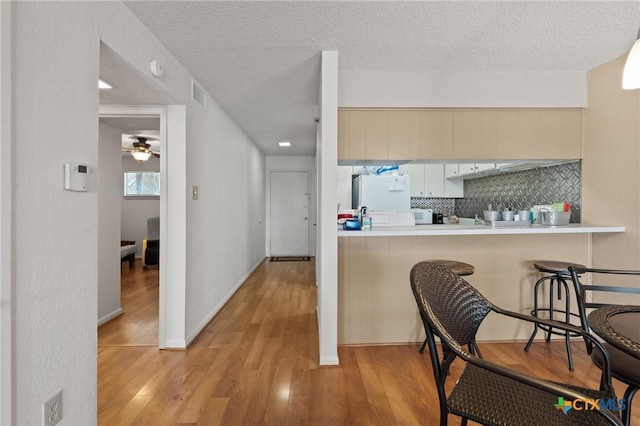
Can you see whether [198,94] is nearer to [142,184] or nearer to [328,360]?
[328,360]

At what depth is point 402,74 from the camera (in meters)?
2.76

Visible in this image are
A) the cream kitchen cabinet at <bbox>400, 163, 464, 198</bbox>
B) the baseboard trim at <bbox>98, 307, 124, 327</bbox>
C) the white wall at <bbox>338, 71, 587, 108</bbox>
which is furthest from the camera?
the cream kitchen cabinet at <bbox>400, 163, 464, 198</bbox>

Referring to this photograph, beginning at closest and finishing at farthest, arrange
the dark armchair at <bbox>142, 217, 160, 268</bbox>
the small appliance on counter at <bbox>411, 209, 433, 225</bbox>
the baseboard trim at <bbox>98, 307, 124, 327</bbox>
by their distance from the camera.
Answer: the baseboard trim at <bbox>98, 307, 124, 327</bbox> → the small appliance on counter at <bbox>411, 209, 433, 225</bbox> → the dark armchair at <bbox>142, 217, 160, 268</bbox>

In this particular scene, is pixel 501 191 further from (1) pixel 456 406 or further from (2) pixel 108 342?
(2) pixel 108 342

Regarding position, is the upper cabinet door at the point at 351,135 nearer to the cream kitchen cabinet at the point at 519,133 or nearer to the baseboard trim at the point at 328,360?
the cream kitchen cabinet at the point at 519,133

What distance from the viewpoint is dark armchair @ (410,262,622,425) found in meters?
1.00

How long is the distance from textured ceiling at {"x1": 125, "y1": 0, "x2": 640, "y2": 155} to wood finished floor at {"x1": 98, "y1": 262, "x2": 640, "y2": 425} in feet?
7.61

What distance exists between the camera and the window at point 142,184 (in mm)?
7051

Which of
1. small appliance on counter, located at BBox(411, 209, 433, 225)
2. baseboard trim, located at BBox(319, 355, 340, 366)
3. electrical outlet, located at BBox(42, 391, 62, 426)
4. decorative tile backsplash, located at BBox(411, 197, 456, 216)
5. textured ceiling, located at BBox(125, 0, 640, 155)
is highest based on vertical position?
textured ceiling, located at BBox(125, 0, 640, 155)

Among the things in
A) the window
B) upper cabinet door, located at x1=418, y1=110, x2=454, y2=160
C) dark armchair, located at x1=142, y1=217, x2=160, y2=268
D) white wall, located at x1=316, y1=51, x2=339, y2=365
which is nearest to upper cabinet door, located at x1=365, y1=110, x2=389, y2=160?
upper cabinet door, located at x1=418, y1=110, x2=454, y2=160

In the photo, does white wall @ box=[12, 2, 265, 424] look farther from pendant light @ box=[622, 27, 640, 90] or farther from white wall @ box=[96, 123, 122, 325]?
pendant light @ box=[622, 27, 640, 90]

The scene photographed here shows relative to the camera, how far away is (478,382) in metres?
1.25

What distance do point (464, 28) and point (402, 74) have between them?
0.72 metres

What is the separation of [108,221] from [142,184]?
4.19m
